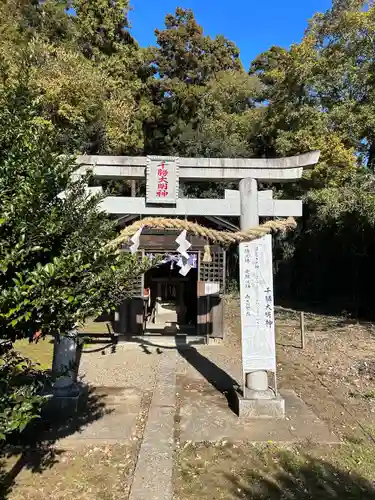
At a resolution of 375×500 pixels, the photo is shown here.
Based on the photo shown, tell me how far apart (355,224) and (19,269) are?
1283 cm

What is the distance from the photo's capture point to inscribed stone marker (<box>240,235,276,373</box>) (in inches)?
224

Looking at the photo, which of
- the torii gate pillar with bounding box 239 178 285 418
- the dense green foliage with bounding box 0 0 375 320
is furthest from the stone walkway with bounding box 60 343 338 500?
the dense green foliage with bounding box 0 0 375 320

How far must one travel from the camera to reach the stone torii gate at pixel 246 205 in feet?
18.7

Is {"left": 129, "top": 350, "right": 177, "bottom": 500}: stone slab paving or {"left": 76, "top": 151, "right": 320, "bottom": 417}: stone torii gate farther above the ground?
{"left": 76, "top": 151, "right": 320, "bottom": 417}: stone torii gate

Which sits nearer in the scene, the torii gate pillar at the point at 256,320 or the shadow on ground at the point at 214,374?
the torii gate pillar at the point at 256,320

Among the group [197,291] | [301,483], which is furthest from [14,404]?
[197,291]

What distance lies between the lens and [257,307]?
582cm

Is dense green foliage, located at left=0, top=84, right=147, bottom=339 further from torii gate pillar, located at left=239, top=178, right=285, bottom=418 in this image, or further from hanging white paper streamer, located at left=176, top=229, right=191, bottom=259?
torii gate pillar, located at left=239, top=178, right=285, bottom=418

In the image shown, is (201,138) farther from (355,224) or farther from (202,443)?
(202,443)

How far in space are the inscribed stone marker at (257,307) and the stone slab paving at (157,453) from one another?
1.34m

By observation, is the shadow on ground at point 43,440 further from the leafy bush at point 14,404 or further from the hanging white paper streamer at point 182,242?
the hanging white paper streamer at point 182,242

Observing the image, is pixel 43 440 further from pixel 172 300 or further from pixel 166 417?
pixel 172 300

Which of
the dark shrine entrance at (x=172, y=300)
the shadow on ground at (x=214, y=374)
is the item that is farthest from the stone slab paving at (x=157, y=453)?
the dark shrine entrance at (x=172, y=300)

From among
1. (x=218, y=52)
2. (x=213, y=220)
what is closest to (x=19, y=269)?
(x=213, y=220)
